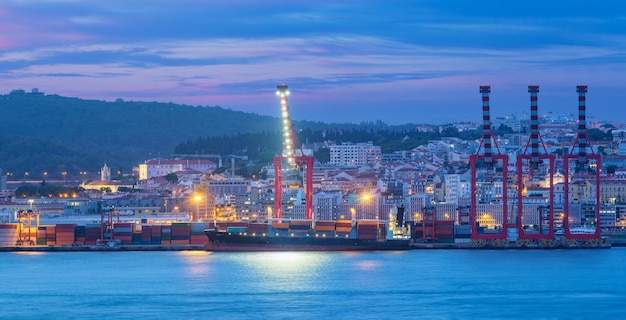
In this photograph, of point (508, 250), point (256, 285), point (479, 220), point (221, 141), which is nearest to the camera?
point (256, 285)

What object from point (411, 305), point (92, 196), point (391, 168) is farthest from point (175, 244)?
point (391, 168)

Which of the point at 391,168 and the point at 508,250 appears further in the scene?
the point at 391,168

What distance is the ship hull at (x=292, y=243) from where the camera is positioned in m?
28.8

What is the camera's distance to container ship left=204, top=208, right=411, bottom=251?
94.6 feet

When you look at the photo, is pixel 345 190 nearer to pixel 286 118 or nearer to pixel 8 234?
pixel 286 118

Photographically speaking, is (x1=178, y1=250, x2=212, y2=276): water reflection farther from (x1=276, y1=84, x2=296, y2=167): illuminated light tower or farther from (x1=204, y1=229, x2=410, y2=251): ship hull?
(x1=276, y1=84, x2=296, y2=167): illuminated light tower

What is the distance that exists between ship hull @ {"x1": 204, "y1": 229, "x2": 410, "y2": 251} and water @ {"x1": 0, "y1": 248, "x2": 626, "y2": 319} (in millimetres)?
1364

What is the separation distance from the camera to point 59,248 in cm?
2891

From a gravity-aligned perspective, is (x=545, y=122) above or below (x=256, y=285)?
above

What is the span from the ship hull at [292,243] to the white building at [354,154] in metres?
23.9

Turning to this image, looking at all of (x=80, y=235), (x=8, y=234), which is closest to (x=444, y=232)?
(x=80, y=235)

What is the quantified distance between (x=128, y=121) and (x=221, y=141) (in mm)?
21394

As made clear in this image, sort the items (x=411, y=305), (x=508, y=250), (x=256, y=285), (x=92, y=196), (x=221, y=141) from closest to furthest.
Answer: (x=411, y=305) → (x=256, y=285) → (x=508, y=250) → (x=92, y=196) → (x=221, y=141)

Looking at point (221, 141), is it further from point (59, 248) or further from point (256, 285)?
point (256, 285)
